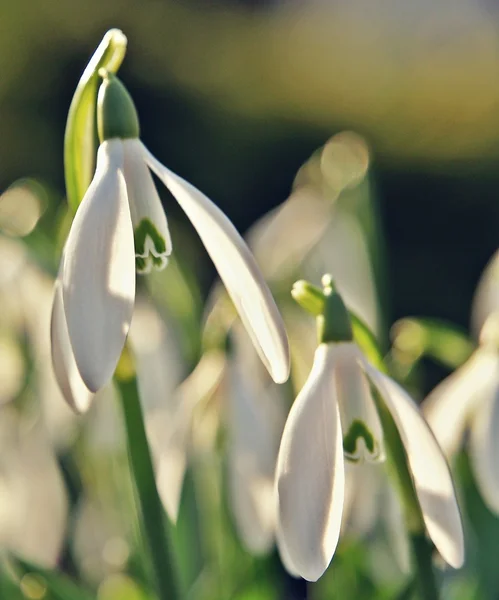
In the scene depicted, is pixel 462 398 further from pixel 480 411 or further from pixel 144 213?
pixel 144 213

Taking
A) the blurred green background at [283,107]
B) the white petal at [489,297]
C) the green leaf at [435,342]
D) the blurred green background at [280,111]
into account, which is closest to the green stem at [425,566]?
the green leaf at [435,342]

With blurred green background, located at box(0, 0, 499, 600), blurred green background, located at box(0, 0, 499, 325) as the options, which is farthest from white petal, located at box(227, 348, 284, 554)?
blurred green background, located at box(0, 0, 499, 325)

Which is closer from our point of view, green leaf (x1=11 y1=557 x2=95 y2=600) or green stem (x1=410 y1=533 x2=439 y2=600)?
A: green stem (x1=410 y1=533 x2=439 y2=600)

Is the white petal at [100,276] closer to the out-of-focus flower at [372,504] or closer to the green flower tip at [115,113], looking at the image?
the green flower tip at [115,113]

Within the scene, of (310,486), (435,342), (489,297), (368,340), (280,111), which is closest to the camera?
(310,486)

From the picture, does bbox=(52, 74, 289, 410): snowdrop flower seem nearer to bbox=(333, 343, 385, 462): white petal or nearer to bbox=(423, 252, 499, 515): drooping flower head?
bbox=(333, 343, 385, 462): white petal

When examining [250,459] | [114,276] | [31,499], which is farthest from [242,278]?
[31,499]
